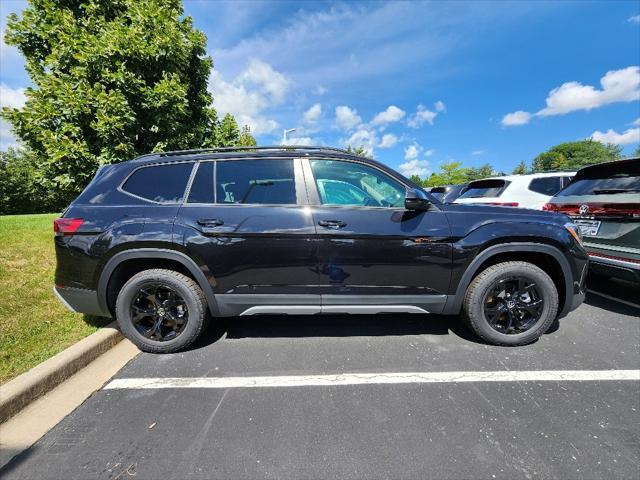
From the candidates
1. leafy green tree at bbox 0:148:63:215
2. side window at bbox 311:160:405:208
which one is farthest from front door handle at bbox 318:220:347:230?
leafy green tree at bbox 0:148:63:215

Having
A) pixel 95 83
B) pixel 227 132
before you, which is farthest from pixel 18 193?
pixel 95 83

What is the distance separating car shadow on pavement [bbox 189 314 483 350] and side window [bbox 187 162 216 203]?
1.44m

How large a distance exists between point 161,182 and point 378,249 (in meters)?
2.12

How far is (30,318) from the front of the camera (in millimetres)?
3289

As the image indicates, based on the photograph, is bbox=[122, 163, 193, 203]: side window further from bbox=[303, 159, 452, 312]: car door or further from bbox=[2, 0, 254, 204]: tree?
bbox=[2, 0, 254, 204]: tree

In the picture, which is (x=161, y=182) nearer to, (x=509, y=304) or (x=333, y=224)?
(x=333, y=224)

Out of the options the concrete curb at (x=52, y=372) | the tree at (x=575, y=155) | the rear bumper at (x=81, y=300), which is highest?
the tree at (x=575, y=155)

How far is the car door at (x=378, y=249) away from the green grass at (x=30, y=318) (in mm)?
2440

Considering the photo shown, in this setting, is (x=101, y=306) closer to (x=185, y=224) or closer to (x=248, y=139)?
(x=185, y=224)

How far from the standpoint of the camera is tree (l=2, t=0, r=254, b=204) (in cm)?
699

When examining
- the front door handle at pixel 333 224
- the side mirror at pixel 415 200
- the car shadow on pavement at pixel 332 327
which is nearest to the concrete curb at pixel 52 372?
the car shadow on pavement at pixel 332 327

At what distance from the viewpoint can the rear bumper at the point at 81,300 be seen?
2.88m

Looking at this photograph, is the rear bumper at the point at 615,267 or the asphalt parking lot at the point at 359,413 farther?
the rear bumper at the point at 615,267

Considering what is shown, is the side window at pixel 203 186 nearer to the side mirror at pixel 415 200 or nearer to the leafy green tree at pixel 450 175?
the side mirror at pixel 415 200
